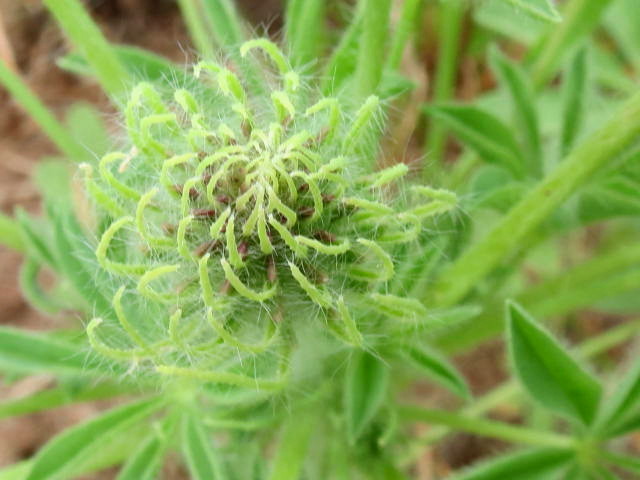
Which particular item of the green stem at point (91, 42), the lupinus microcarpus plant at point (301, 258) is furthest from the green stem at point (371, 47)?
the green stem at point (91, 42)

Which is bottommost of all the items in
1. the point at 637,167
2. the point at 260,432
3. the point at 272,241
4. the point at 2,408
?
the point at 260,432

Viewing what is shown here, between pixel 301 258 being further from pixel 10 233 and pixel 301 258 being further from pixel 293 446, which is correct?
pixel 10 233

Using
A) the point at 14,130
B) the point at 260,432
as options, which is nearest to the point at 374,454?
the point at 260,432

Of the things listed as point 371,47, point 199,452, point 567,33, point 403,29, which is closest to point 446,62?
point 567,33

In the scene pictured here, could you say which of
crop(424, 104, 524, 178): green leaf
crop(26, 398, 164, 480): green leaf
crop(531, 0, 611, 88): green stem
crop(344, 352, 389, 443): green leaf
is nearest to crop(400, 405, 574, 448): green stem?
crop(344, 352, 389, 443): green leaf

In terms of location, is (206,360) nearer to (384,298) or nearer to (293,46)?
(384,298)

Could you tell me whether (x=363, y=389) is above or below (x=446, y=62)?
above

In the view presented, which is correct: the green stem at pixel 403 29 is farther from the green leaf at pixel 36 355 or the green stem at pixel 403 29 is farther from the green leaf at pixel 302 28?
the green leaf at pixel 36 355
